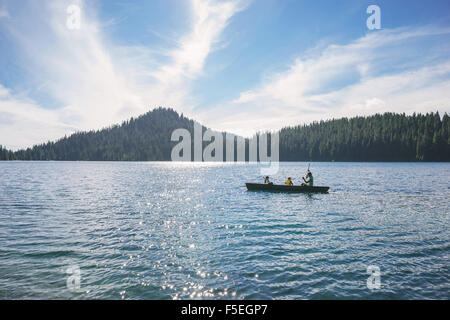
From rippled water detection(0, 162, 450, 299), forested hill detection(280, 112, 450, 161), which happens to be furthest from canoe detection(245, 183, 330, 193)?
forested hill detection(280, 112, 450, 161)

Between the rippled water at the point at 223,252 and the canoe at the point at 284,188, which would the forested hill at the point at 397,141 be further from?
the rippled water at the point at 223,252

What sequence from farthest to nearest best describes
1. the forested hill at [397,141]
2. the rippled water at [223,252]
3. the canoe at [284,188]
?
the forested hill at [397,141] < the canoe at [284,188] < the rippled water at [223,252]

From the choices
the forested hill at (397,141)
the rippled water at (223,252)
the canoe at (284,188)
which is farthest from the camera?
the forested hill at (397,141)

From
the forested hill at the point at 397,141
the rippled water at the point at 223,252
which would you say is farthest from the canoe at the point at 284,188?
the forested hill at the point at 397,141

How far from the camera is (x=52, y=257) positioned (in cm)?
1374

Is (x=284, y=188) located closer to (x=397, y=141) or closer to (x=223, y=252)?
(x=223, y=252)

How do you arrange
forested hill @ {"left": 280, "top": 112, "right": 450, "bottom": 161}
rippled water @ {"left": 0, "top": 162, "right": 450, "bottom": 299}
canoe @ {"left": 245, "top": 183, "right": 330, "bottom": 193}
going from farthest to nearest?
forested hill @ {"left": 280, "top": 112, "right": 450, "bottom": 161} → canoe @ {"left": 245, "top": 183, "right": 330, "bottom": 193} → rippled water @ {"left": 0, "top": 162, "right": 450, "bottom": 299}

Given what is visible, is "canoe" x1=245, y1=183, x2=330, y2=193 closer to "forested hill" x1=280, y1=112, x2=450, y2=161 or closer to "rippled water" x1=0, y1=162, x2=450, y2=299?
"rippled water" x1=0, y1=162, x2=450, y2=299

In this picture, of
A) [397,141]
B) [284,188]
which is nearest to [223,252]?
[284,188]

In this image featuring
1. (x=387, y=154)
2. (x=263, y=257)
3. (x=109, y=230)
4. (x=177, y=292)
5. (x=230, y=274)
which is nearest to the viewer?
(x=177, y=292)

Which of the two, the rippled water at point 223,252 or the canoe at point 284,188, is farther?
the canoe at point 284,188
